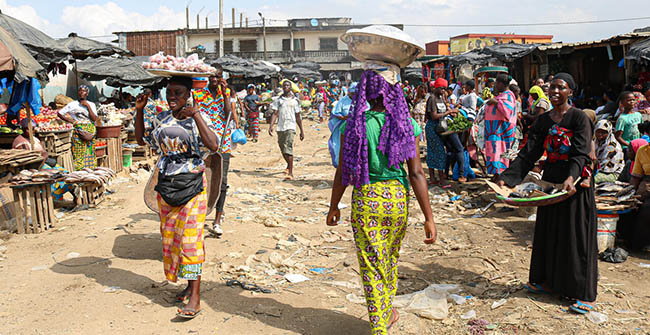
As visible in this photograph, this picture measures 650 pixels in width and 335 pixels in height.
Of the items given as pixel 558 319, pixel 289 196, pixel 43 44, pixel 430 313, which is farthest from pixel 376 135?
pixel 43 44

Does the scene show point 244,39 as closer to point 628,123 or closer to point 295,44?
point 295,44

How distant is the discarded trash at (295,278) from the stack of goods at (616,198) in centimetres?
319

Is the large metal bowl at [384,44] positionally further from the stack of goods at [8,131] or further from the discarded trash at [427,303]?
the stack of goods at [8,131]

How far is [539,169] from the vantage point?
6047 millimetres

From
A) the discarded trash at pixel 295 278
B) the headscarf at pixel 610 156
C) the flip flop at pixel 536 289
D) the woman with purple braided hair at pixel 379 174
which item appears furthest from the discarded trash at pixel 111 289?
the headscarf at pixel 610 156

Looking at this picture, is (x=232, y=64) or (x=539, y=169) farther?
(x=232, y=64)

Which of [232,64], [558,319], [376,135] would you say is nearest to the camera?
[376,135]

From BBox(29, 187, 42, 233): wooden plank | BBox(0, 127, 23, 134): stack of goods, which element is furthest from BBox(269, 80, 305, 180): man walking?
BBox(29, 187, 42, 233): wooden plank

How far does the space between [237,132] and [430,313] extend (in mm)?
3945

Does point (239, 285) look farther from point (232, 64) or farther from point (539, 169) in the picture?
point (232, 64)

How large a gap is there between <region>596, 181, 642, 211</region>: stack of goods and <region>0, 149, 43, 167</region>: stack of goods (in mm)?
6857

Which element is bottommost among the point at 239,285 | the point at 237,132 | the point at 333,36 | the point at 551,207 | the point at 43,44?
the point at 239,285

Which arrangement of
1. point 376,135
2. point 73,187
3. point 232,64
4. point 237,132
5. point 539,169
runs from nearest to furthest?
point 376,135 < point 539,169 < point 237,132 < point 73,187 < point 232,64

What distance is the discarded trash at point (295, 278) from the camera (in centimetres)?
495
